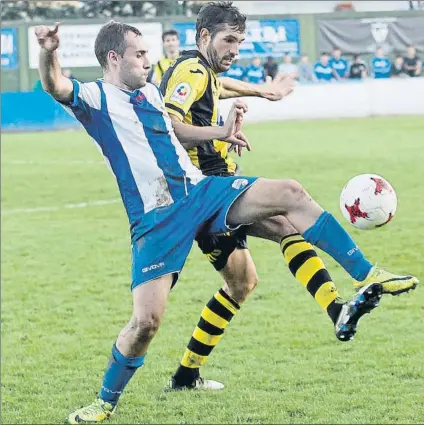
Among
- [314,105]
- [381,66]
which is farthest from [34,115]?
[381,66]

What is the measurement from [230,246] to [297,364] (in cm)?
99

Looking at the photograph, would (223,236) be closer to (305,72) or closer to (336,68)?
(305,72)

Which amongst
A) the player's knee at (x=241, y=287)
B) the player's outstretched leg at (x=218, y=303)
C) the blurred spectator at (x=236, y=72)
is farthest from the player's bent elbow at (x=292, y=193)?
the blurred spectator at (x=236, y=72)

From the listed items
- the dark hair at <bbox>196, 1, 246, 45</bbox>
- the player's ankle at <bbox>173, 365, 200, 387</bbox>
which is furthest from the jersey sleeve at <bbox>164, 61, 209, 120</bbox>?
the player's ankle at <bbox>173, 365, 200, 387</bbox>

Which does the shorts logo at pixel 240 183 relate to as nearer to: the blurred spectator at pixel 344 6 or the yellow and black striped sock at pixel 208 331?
the yellow and black striped sock at pixel 208 331

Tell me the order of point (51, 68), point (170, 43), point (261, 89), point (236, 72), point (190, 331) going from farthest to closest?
point (236, 72) → point (170, 43) → point (190, 331) → point (261, 89) → point (51, 68)

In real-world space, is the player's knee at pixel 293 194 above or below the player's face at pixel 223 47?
below

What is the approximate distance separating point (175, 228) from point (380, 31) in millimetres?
27572

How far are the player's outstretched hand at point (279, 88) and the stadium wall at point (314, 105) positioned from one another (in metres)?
20.5

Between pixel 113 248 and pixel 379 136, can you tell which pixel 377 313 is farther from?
pixel 379 136

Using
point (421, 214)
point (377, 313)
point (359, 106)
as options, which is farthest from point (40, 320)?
point (359, 106)

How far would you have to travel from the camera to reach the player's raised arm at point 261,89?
5895mm

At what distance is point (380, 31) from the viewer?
3147cm

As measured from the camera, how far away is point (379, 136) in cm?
2138
